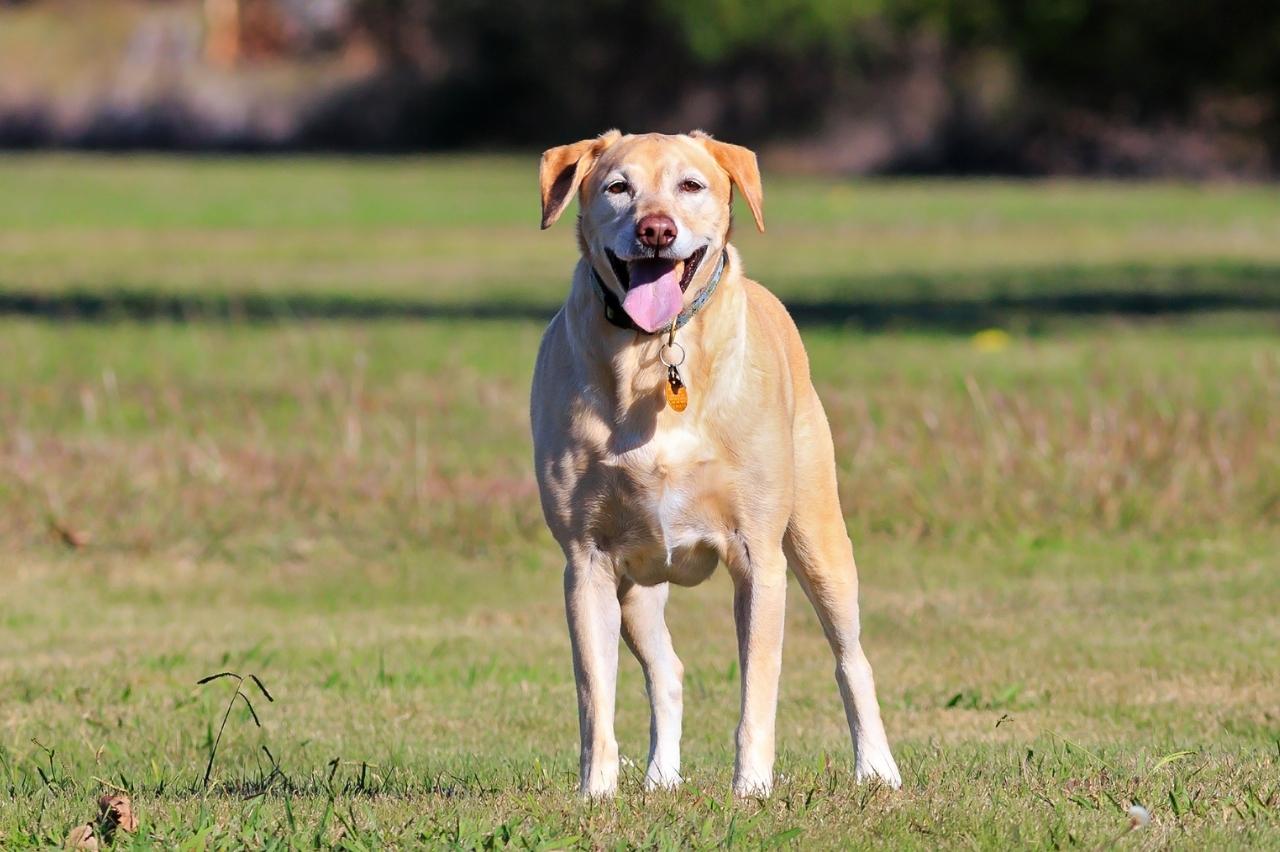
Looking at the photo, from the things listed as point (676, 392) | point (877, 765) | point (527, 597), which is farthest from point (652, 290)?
point (527, 597)

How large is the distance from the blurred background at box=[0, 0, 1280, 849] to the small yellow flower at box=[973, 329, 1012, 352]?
55 millimetres

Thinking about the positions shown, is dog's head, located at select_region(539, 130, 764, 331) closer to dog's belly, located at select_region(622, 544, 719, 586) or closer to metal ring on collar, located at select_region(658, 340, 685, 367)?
metal ring on collar, located at select_region(658, 340, 685, 367)

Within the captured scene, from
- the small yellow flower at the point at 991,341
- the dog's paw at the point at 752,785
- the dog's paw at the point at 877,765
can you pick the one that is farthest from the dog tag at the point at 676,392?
the small yellow flower at the point at 991,341

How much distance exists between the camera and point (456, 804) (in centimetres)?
582

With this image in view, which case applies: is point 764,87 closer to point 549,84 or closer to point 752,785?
point 549,84

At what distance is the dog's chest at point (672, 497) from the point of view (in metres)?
6.14

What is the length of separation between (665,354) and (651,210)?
44 centimetres

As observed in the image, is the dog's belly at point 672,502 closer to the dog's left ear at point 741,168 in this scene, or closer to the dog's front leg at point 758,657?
the dog's front leg at point 758,657

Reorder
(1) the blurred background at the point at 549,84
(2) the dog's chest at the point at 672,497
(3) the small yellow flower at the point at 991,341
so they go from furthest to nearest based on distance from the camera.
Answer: (1) the blurred background at the point at 549,84
(3) the small yellow flower at the point at 991,341
(2) the dog's chest at the point at 672,497

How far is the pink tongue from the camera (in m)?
6.08

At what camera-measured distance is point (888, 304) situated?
946 inches

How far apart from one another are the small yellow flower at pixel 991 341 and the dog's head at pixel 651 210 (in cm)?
1261

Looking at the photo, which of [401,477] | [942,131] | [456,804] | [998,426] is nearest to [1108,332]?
[998,426]

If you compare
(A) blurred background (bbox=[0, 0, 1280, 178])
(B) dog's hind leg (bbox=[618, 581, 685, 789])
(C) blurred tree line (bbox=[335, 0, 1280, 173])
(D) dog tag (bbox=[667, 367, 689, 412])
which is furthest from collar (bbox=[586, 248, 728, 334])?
(A) blurred background (bbox=[0, 0, 1280, 178])
